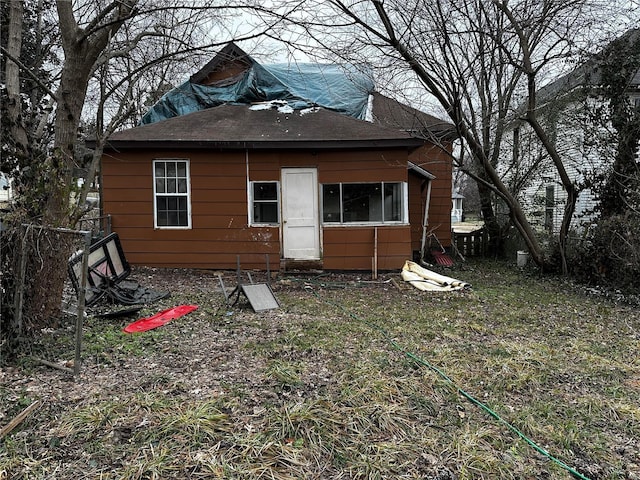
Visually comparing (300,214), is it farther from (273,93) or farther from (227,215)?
(273,93)

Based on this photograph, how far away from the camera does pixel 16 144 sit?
4617 mm

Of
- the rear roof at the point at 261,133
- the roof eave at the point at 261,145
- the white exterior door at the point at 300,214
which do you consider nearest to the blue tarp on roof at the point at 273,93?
the rear roof at the point at 261,133

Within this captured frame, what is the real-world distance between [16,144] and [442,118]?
34.9 ft

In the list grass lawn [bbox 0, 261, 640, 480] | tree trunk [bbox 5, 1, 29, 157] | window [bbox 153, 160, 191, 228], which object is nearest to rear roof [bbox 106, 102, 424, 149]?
window [bbox 153, 160, 191, 228]

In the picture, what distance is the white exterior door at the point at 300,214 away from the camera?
31.7 feet

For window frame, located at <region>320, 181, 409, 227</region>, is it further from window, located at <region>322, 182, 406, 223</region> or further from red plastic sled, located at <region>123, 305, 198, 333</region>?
red plastic sled, located at <region>123, 305, 198, 333</region>

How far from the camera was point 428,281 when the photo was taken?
856 cm

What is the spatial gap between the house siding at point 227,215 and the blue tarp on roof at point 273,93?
2.50 metres

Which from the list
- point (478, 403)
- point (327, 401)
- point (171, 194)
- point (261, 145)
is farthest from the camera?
point (171, 194)

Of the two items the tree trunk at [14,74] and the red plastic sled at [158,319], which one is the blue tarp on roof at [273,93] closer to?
the tree trunk at [14,74]

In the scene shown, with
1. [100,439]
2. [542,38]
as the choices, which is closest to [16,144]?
[100,439]

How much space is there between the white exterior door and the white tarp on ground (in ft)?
6.52

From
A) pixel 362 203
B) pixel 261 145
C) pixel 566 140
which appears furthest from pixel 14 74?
pixel 566 140

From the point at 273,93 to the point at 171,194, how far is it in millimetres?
3800
